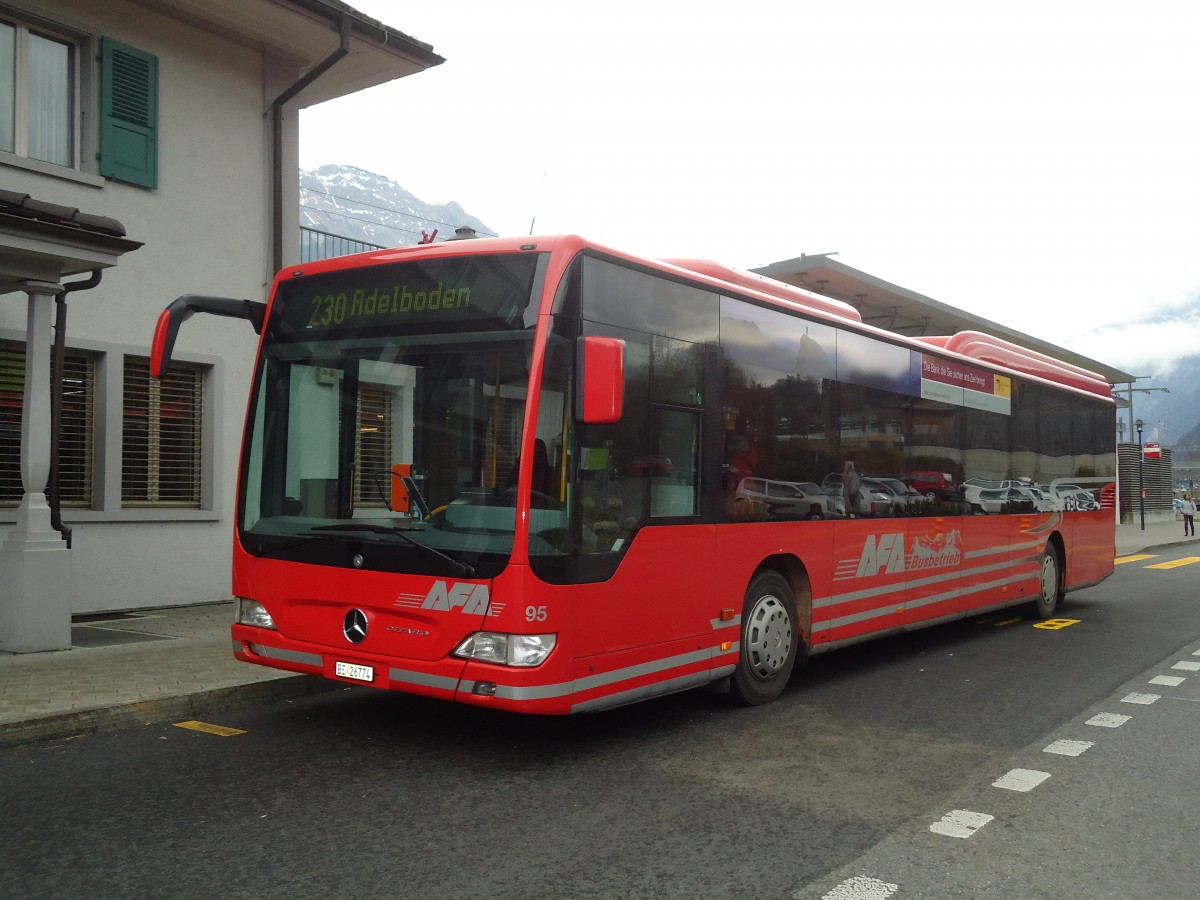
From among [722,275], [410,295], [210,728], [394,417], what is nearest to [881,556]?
[722,275]

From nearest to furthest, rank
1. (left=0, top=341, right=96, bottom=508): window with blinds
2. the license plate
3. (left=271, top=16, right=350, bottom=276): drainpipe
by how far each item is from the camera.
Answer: the license plate, (left=0, top=341, right=96, bottom=508): window with blinds, (left=271, top=16, right=350, bottom=276): drainpipe

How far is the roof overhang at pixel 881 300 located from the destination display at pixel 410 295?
1595cm

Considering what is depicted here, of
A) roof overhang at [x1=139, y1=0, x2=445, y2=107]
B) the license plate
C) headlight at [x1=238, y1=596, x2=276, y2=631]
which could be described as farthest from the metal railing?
the license plate

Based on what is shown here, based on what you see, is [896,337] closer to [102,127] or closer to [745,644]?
[745,644]

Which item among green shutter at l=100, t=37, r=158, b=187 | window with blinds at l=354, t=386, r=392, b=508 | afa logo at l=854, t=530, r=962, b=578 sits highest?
green shutter at l=100, t=37, r=158, b=187

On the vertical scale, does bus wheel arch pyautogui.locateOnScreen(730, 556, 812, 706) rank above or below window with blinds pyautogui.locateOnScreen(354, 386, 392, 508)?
below

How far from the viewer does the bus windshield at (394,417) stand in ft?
18.7

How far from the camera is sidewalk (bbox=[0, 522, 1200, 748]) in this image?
21.4 ft

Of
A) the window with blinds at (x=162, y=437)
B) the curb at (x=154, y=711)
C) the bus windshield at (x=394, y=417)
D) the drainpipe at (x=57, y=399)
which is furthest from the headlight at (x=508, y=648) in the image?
the window with blinds at (x=162, y=437)

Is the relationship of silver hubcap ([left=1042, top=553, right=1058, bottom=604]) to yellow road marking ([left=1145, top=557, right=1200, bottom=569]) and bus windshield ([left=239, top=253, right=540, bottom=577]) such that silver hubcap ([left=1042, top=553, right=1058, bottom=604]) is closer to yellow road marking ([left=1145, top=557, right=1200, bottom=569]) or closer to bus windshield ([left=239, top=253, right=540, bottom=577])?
bus windshield ([left=239, top=253, right=540, bottom=577])

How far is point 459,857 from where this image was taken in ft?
14.3

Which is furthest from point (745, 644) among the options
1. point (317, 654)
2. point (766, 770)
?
point (317, 654)

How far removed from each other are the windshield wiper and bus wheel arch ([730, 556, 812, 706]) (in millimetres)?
2333

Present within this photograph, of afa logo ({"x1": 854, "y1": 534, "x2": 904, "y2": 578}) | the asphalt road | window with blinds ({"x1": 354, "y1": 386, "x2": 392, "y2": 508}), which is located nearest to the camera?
the asphalt road
